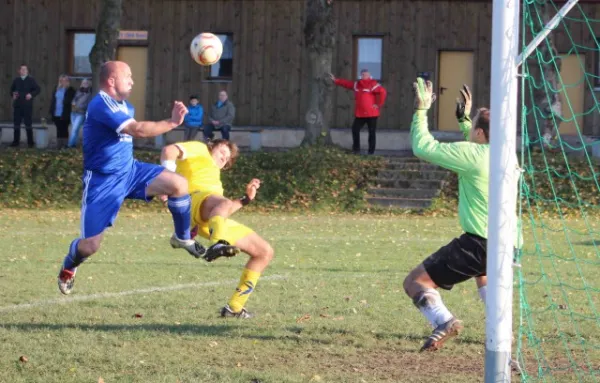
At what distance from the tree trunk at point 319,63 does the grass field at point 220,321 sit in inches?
473

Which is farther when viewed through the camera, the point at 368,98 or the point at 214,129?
the point at 214,129

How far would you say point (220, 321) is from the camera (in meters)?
8.96

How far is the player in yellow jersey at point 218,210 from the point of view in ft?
29.8

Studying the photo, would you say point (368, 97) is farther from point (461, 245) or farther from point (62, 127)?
point (461, 245)

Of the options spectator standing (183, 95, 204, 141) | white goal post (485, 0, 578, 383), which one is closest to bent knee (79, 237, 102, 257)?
white goal post (485, 0, 578, 383)

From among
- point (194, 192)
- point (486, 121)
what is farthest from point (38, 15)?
point (486, 121)

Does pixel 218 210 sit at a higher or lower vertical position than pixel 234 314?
higher

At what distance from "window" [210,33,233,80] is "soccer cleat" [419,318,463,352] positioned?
89.1ft

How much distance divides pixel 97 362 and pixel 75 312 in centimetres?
215

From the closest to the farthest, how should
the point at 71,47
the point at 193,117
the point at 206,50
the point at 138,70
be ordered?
the point at 206,50, the point at 193,117, the point at 138,70, the point at 71,47

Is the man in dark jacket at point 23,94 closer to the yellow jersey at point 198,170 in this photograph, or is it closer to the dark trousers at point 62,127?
the dark trousers at point 62,127

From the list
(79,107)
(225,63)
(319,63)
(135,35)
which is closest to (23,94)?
(79,107)

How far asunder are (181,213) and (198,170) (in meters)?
0.53

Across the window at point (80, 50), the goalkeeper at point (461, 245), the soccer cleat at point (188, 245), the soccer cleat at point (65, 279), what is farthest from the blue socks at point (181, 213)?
the window at point (80, 50)
